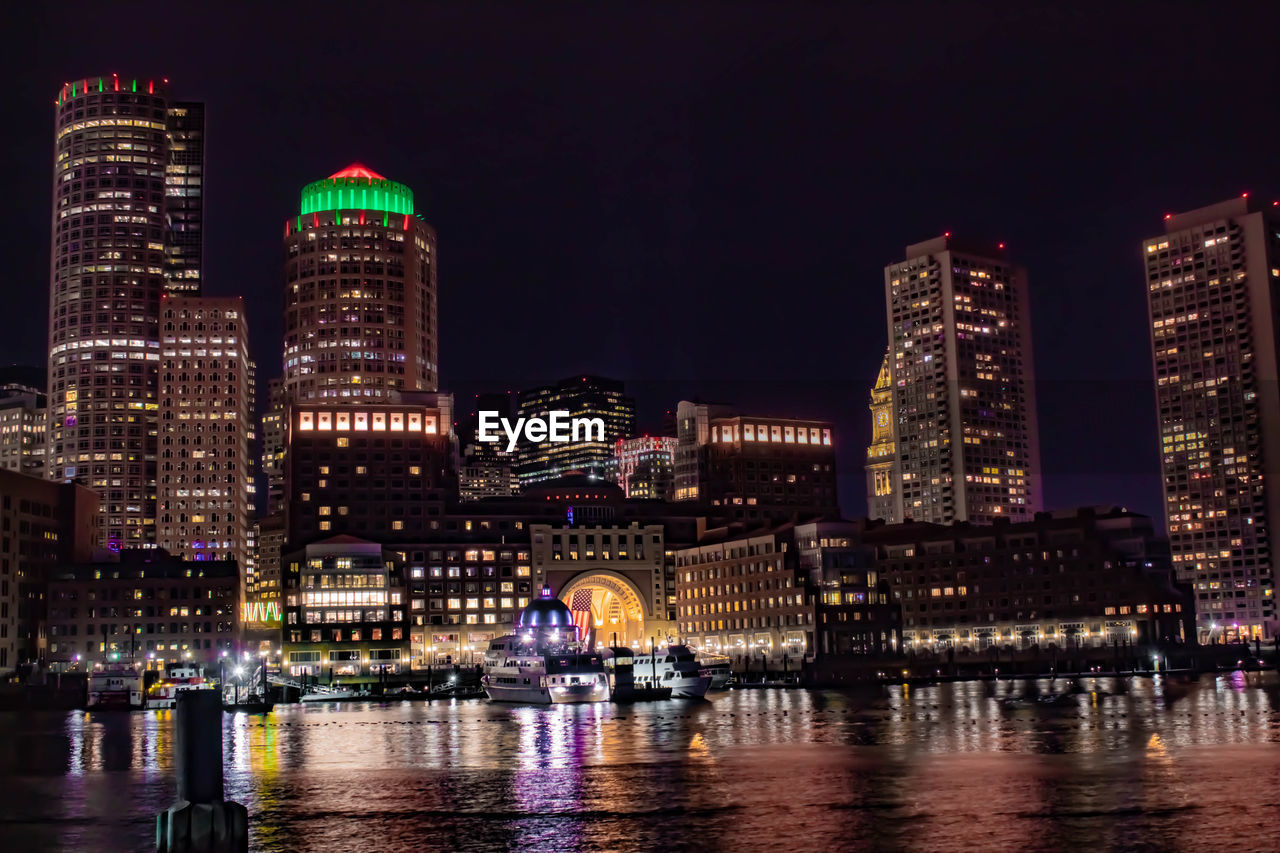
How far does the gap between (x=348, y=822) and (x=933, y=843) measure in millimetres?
24942

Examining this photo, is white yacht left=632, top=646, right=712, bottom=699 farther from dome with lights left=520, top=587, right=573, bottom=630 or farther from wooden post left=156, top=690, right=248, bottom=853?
wooden post left=156, top=690, right=248, bottom=853

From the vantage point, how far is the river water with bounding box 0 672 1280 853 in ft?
189

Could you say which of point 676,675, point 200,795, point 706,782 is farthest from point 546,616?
point 200,795

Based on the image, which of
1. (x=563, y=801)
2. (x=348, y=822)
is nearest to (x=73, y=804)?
(x=348, y=822)

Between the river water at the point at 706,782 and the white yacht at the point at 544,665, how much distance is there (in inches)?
1198

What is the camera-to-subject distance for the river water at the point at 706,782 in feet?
189

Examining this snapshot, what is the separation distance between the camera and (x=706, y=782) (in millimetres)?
75562

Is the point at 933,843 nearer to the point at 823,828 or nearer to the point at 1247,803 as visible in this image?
the point at 823,828

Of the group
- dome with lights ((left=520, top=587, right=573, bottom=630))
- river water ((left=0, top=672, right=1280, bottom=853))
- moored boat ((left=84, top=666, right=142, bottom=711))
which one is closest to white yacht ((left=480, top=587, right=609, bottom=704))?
dome with lights ((left=520, top=587, right=573, bottom=630))

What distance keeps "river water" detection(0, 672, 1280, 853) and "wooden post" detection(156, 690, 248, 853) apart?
43.8 ft

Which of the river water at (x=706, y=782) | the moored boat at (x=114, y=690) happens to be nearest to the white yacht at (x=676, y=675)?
the river water at (x=706, y=782)

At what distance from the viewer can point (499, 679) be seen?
174875mm

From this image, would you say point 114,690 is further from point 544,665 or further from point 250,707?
point 544,665

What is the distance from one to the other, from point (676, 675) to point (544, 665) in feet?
67.5
